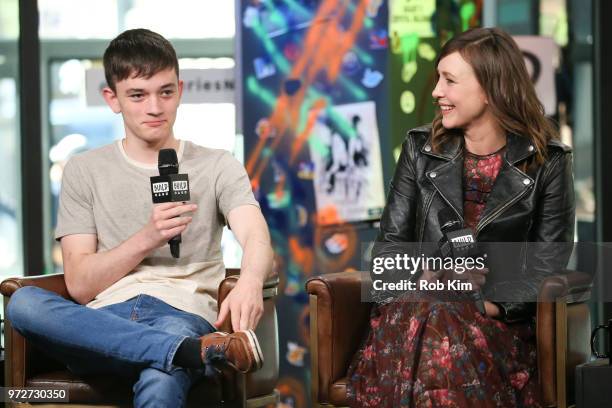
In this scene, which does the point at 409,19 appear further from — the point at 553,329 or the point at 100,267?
the point at 100,267

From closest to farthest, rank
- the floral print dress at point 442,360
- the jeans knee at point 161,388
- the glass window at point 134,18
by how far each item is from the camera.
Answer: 1. the jeans knee at point 161,388
2. the floral print dress at point 442,360
3. the glass window at point 134,18

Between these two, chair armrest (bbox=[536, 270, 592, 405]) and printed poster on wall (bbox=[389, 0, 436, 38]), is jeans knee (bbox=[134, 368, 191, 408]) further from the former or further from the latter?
printed poster on wall (bbox=[389, 0, 436, 38])

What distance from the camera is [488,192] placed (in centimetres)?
359

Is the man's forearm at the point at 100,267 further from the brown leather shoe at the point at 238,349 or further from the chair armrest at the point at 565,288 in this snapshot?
the chair armrest at the point at 565,288

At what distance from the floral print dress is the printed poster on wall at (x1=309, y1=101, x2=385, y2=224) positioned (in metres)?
1.57

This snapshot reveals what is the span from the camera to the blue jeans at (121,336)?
10.1 feet

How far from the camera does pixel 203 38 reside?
5.36m

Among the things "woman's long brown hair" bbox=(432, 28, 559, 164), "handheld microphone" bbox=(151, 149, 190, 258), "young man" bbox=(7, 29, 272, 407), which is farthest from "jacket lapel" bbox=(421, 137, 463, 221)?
"handheld microphone" bbox=(151, 149, 190, 258)

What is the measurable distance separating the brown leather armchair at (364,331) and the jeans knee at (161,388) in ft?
A: 1.89

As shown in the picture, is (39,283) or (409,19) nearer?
(39,283)

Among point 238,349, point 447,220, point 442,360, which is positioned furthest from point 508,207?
point 238,349

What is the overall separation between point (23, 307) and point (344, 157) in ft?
6.71

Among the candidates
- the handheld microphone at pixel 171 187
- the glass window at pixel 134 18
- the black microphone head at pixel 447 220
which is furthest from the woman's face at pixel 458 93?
the glass window at pixel 134 18

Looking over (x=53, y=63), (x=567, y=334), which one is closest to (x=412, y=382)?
(x=567, y=334)
